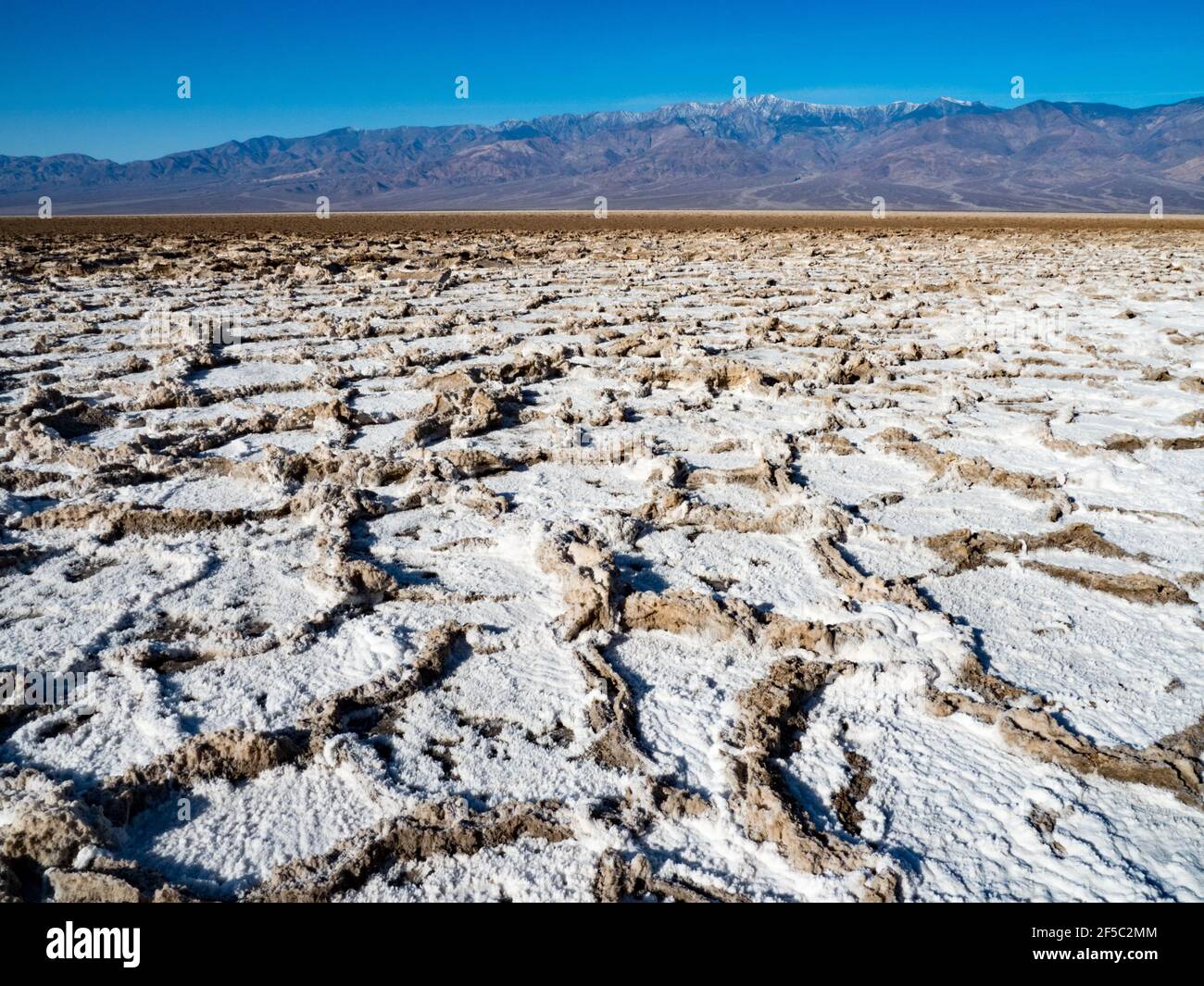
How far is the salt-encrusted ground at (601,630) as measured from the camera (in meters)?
1.69

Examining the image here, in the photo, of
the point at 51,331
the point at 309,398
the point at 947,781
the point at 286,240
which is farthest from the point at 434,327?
the point at 286,240

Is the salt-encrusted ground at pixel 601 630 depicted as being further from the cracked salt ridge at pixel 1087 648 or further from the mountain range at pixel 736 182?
the mountain range at pixel 736 182

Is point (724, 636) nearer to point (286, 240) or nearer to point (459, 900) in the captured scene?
point (459, 900)

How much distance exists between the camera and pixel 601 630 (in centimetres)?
248

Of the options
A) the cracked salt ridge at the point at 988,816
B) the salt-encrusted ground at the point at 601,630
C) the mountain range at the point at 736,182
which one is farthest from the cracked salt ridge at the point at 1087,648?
the mountain range at the point at 736,182

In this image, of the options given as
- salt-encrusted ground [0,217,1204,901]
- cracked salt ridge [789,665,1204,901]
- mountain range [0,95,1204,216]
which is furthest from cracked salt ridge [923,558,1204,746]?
mountain range [0,95,1204,216]

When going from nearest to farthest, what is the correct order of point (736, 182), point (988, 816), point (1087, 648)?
point (988, 816), point (1087, 648), point (736, 182)

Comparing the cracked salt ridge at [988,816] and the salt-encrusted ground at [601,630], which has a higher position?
the salt-encrusted ground at [601,630]

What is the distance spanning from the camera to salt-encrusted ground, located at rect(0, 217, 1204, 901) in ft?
5.53

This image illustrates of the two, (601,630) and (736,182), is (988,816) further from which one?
(736,182)

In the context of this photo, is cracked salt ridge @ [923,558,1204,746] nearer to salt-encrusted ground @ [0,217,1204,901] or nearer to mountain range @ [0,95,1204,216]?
salt-encrusted ground @ [0,217,1204,901]

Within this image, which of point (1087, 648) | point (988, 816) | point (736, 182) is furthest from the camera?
point (736, 182)

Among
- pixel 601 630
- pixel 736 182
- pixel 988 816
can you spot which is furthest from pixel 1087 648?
pixel 736 182

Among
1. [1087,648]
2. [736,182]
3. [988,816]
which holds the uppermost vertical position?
[736,182]
